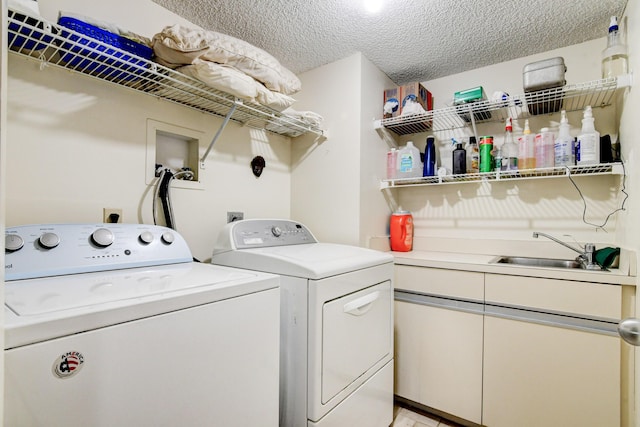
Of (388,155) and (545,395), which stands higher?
(388,155)

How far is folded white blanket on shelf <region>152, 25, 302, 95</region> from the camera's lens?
4.36 feet

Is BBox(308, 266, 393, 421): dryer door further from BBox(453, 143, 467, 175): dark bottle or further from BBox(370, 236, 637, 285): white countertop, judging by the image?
BBox(453, 143, 467, 175): dark bottle

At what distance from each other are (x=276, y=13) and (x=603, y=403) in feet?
8.49

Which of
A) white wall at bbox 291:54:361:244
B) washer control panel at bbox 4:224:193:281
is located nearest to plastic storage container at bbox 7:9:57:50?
washer control panel at bbox 4:224:193:281

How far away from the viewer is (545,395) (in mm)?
1604

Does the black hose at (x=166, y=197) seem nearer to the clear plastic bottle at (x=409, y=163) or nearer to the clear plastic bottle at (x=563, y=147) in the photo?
the clear plastic bottle at (x=409, y=163)

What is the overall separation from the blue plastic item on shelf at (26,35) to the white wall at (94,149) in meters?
0.08

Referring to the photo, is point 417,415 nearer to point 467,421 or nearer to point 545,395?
point 467,421

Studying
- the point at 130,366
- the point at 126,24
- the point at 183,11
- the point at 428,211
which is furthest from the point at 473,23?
the point at 130,366

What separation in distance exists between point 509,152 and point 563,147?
30cm

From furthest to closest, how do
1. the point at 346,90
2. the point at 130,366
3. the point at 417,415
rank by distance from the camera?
the point at 346,90
the point at 417,415
the point at 130,366

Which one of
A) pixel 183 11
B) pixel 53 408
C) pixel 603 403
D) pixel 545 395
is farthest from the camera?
pixel 183 11

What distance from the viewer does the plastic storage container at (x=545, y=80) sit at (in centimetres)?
175

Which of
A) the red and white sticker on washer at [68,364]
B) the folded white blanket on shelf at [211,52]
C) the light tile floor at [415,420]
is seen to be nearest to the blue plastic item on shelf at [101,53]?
the folded white blanket on shelf at [211,52]
